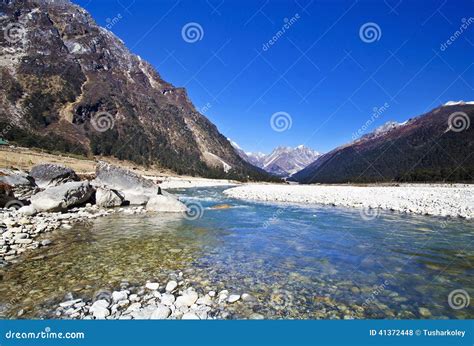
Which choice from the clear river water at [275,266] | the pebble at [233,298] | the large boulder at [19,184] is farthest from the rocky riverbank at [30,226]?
the pebble at [233,298]

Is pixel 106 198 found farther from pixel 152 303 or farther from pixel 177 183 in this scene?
pixel 177 183

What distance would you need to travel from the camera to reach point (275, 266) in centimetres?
966

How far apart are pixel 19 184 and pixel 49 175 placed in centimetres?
391

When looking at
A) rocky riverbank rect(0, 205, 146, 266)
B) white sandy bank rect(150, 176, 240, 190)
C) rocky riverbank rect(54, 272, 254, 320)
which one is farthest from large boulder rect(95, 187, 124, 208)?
white sandy bank rect(150, 176, 240, 190)

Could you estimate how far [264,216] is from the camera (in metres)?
21.3

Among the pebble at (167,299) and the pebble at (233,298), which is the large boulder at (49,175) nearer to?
the pebble at (167,299)

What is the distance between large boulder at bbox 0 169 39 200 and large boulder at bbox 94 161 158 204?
5.18 meters

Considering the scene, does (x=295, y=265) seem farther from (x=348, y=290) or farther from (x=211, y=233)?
(x=211, y=233)

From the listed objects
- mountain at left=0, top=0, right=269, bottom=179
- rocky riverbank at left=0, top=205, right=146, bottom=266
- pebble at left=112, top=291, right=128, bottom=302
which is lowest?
rocky riverbank at left=0, top=205, right=146, bottom=266

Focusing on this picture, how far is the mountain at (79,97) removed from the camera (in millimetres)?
104125

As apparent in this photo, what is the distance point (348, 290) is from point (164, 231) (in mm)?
9723

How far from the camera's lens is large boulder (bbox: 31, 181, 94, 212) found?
59.8 feet

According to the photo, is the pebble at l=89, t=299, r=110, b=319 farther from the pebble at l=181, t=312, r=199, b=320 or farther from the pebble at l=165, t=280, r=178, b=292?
the pebble at l=181, t=312, r=199, b=320

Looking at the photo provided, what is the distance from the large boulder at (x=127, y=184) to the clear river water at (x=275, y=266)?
27.9ft
